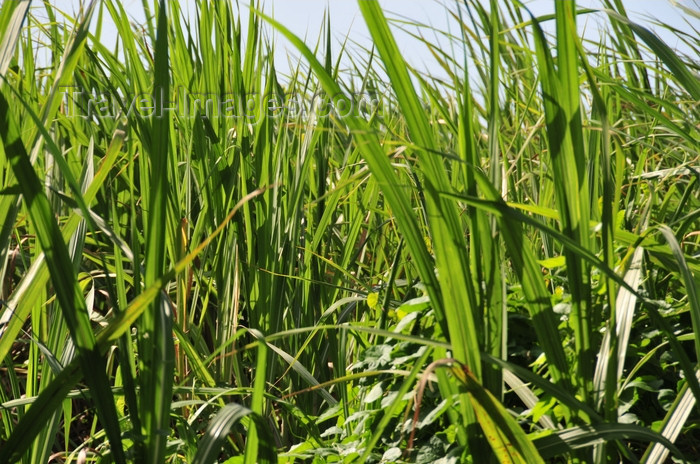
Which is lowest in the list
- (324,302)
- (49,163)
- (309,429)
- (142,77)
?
(309,429)

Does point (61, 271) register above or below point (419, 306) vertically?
above

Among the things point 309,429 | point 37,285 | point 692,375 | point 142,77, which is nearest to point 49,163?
point 142,77

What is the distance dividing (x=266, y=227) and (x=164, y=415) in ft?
2.05

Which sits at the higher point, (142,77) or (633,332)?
(142,77)

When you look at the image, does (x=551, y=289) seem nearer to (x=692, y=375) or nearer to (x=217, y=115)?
(x=692, y=375)

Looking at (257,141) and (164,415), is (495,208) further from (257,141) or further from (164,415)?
(257,141)

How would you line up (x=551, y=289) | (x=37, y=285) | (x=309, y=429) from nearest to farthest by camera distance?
(x=37, y=285), (x=309, y=429), (x=551, y=289)

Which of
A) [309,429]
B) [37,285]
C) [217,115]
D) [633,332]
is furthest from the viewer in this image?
[217,115]

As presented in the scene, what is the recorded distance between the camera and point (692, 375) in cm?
71

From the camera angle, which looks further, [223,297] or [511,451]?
[223,297]

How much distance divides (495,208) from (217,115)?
0.98 meters

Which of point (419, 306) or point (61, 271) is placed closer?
point (61, 271)

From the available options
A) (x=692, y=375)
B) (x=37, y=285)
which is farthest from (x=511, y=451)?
(x=37, y=285)

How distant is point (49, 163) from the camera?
1281 millimetres
